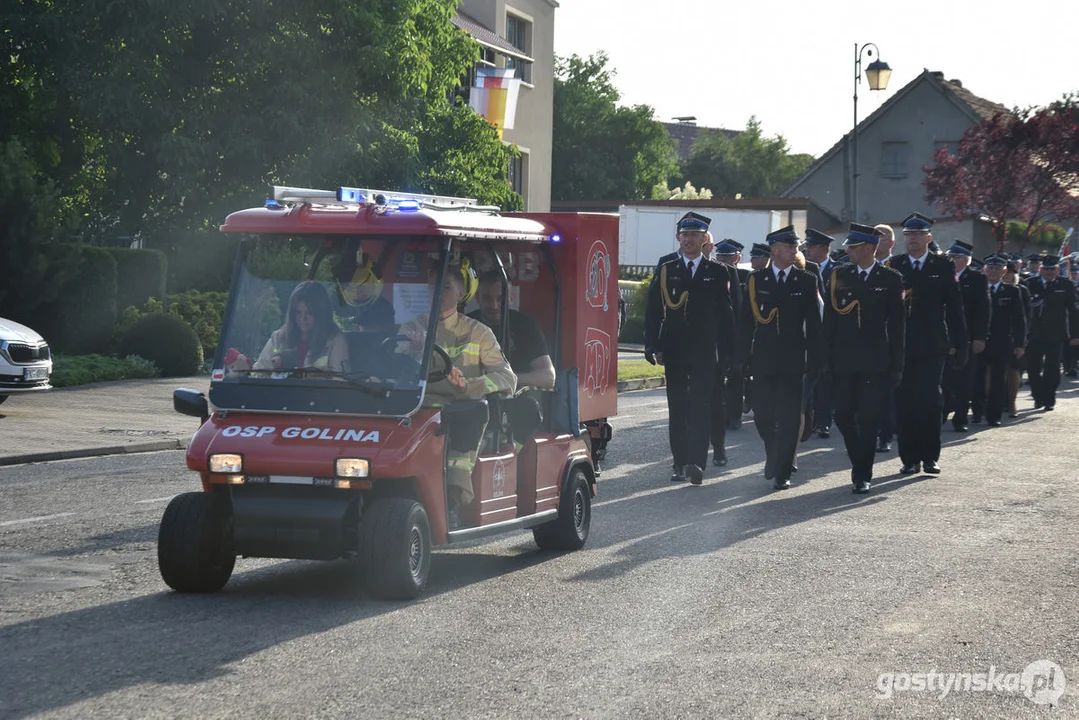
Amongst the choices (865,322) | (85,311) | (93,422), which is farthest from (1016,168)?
(865,322)

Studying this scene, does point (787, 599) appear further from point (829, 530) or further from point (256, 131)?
point (256, 131)

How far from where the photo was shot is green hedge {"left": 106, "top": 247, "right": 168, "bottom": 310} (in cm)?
2730

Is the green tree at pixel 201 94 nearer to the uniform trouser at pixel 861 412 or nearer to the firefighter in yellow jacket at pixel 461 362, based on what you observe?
the uniform trouser at pixel 861 412

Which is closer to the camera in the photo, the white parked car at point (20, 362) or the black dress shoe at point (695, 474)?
the black dress shoe at point (695, 474)

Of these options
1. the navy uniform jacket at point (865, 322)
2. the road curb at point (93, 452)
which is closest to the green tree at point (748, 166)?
the road curb at point (93, 452)

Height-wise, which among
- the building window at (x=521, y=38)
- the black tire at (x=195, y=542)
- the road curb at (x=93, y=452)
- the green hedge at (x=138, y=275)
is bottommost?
the road curb at (x=93, y=452)

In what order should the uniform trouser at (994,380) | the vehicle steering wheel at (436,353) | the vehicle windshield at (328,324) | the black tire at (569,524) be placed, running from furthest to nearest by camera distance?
the uniform trouser at (994,380) < the black tire at (569,524) < the vehicle steering wheel at (436,353) < the vehicle windshield at (328,324)

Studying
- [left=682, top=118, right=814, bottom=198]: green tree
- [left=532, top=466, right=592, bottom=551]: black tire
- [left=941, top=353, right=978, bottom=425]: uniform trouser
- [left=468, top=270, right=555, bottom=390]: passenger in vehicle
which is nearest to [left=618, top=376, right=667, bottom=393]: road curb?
[left=941, top=353, right=978, bottom=425]: uniform trouser

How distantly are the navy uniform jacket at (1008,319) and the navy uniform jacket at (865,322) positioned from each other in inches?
316

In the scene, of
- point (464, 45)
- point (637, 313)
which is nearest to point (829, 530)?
point (464, 45)

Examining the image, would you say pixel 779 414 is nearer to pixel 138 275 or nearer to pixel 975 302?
pixel 975 302

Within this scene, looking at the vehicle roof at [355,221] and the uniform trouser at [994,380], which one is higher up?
the vehicle roof at [355,221]

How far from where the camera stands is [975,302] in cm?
1770

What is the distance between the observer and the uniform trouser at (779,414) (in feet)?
45.6
